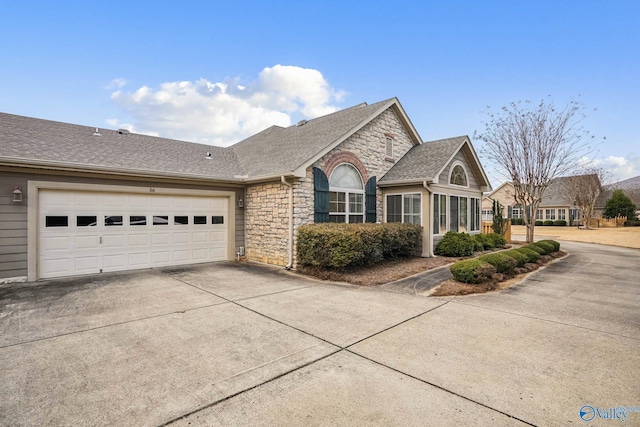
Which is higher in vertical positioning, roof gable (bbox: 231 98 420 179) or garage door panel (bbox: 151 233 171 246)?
roof gable (bbox: 231 98 420 179)

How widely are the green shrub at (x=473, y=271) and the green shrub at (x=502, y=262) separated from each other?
565 mm

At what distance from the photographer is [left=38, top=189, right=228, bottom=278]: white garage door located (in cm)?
851

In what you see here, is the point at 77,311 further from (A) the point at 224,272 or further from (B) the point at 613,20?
(B) the point at 613,20

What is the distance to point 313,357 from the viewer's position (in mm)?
3857

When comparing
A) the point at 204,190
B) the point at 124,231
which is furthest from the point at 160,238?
the point at 204,190

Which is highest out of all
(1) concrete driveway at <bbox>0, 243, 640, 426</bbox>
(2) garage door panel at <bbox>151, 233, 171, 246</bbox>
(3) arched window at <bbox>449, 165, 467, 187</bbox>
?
(3) arched window at <bbox>449, 165, 467, 187</bbox>

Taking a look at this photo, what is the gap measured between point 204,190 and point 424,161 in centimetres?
886

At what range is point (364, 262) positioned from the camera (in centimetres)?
997

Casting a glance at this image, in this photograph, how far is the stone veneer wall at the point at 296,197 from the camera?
1003cm

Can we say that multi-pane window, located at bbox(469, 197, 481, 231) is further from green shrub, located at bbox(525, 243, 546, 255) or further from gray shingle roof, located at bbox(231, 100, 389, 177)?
gray shingle roof, located at bbox(231, 100, 389, 177)

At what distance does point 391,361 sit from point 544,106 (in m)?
18.9

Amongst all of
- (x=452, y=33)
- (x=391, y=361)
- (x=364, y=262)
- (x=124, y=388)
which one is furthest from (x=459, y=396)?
(x=452, y=33)

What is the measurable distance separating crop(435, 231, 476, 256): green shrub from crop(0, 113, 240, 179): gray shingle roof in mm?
8591

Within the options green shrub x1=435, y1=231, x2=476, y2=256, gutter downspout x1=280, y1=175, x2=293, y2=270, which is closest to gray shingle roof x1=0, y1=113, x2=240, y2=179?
gutter downspout x1=280, y1=175, x2=293, y2=270
